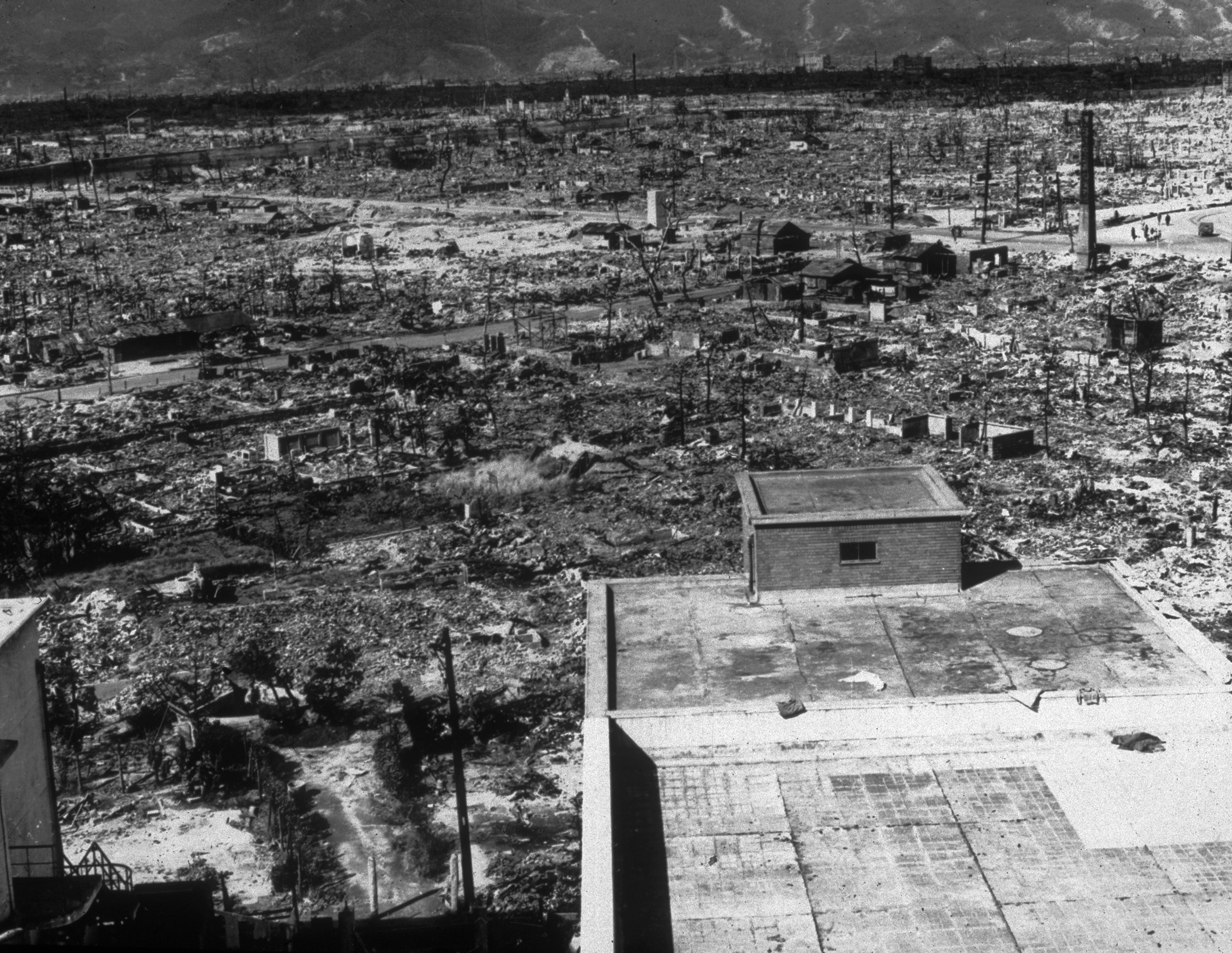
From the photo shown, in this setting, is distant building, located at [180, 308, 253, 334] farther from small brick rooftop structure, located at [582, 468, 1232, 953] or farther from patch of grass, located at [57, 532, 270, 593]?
small brick rooftop structure, located at [582, 468, 1232, 953]

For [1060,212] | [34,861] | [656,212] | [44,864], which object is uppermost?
[656,212]

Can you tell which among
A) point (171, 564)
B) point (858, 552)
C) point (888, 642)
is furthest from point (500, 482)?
point (888, 642)

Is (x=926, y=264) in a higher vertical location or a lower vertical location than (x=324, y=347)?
higher

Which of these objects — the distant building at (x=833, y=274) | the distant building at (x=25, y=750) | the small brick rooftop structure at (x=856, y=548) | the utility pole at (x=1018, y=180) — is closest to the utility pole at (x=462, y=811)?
the small brick rooftop structure at (x=856, y=548)

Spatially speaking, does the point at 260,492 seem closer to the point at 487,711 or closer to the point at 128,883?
the point at 487,711

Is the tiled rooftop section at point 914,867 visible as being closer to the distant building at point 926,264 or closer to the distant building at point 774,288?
the distant building at point 774,288

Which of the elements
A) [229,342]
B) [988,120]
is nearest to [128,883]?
[229,342]

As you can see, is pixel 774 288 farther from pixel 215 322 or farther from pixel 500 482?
pixel 500 482
